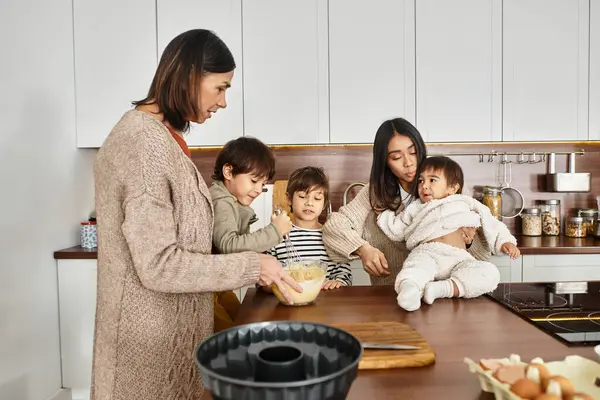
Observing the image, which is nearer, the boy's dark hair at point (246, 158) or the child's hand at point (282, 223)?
the child's hand at point (282, 223)

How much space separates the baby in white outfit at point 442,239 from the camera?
1.29 m

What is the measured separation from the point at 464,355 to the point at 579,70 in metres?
2.60

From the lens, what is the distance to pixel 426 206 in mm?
1708

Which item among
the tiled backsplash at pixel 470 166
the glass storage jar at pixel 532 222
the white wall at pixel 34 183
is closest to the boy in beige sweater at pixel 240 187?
the white wall at pixel 34 183

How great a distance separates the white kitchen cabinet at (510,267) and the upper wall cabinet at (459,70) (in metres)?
0.73

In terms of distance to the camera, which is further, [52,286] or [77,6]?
[77,6]

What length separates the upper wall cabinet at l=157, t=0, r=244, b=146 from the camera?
284 cm

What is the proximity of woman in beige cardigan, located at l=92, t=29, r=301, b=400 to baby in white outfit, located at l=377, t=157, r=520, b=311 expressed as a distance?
0.38 metres

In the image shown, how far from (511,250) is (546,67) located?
1.80m

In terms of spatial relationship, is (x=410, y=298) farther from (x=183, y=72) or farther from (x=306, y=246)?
(x=306, y=246)

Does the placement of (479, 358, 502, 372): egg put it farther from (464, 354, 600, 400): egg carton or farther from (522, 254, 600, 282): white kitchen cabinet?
(522, 254, 600, 282): white kitchen cabinet

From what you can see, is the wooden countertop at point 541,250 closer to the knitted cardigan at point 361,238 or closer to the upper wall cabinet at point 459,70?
the upper wall cabinet at point 459,70

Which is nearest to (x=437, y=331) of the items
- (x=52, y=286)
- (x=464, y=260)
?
(x=464, y=260)

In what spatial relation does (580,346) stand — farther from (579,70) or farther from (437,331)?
(579,70)
